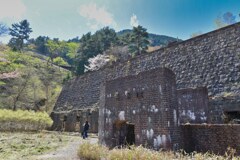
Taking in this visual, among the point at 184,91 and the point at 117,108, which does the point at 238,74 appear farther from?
the point at 117,108

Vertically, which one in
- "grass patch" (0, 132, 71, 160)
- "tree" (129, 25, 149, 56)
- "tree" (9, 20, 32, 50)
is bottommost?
"grass patch" (0, 132, 71, 160)

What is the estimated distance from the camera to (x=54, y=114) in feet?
78.0

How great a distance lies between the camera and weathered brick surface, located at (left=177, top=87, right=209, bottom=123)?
10.2 meters

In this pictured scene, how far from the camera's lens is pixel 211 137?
263 inches

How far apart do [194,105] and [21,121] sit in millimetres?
16805

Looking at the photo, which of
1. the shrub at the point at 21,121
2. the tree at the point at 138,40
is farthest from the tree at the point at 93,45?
the shrub at the point at 21,121

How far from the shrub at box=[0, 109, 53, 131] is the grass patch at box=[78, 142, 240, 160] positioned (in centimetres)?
1488

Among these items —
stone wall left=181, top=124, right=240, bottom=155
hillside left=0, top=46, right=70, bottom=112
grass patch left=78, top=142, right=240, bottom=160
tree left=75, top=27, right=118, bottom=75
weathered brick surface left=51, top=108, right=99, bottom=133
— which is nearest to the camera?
grass patch left=78, top=142, right=240, bottom=160

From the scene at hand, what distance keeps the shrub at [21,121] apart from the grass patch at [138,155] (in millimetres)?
14881

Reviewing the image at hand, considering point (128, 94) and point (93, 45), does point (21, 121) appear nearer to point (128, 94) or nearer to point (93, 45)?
point (128, 94)

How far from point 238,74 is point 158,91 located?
20.2 ft

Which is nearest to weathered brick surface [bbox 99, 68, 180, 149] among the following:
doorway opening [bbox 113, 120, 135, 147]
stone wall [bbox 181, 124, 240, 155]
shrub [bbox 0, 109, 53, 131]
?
doorway opening [bbox 113, 120, 135, 147]

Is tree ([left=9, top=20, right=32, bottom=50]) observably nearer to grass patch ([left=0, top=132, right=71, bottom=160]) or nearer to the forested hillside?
the forested hillside

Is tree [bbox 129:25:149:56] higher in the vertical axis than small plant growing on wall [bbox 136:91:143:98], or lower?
higher
